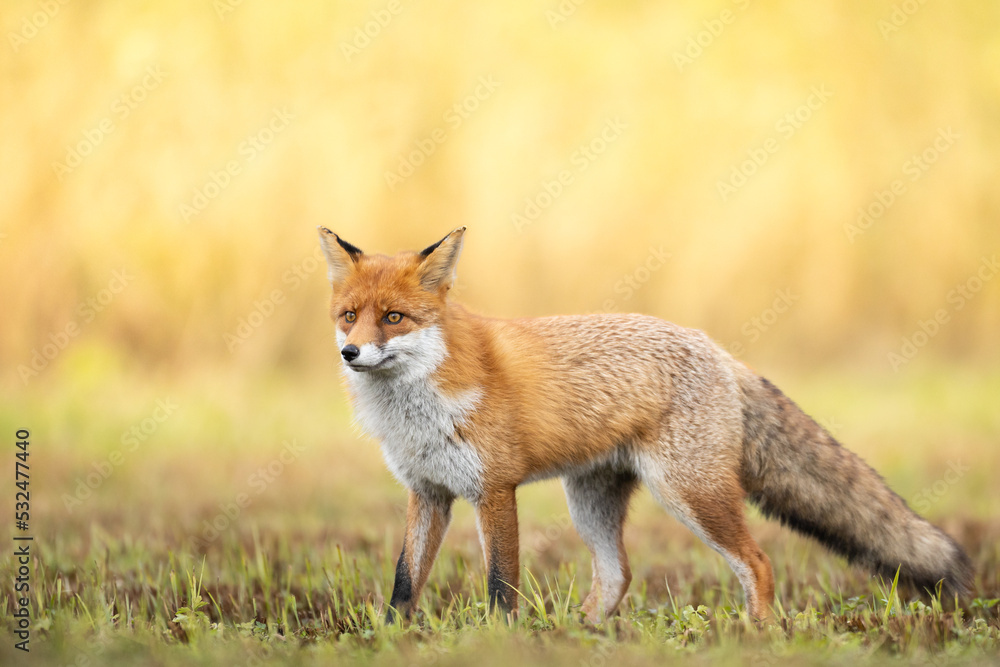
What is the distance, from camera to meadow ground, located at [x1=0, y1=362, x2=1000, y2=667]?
141 inches

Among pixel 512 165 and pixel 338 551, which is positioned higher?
pixel 512 165

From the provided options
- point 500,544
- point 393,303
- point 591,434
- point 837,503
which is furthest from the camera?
point 837,503

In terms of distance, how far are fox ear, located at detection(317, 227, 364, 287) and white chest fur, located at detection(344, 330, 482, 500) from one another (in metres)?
0.51

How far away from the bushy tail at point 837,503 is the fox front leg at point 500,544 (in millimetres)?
1355

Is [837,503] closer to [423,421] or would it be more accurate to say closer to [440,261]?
[423,421]

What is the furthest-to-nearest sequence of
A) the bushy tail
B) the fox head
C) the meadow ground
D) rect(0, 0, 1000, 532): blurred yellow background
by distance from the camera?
rect(0, 0, 1000, 532): blurred yellow background < the bushy tail < the fox head < the meadow ground

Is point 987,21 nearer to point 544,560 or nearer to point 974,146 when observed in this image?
point 974,146

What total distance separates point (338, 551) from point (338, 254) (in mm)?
1857

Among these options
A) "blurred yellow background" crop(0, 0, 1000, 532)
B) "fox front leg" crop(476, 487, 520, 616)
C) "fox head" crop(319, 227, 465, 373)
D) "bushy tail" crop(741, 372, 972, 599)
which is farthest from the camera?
"blurred yellow background" crop(0, 0, 1000, 532)

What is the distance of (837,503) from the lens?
182 inches

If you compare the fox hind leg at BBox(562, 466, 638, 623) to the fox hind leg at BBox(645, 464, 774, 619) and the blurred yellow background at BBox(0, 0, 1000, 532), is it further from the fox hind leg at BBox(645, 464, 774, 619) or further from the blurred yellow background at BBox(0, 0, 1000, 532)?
the blurred yellow background at BBox(0, 0, 1000, 532)

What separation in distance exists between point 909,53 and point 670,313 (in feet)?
19.6

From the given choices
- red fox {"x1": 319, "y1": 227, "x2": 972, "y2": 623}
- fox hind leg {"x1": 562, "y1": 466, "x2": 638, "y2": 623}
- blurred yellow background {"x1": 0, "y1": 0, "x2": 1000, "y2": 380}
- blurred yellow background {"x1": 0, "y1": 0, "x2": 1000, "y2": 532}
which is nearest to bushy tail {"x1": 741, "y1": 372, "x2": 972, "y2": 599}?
red fox {"x1": 319, "y1": 227, "x2": 972, "y2": 623}

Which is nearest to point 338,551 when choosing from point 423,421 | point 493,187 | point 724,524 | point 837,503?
point 423,421
